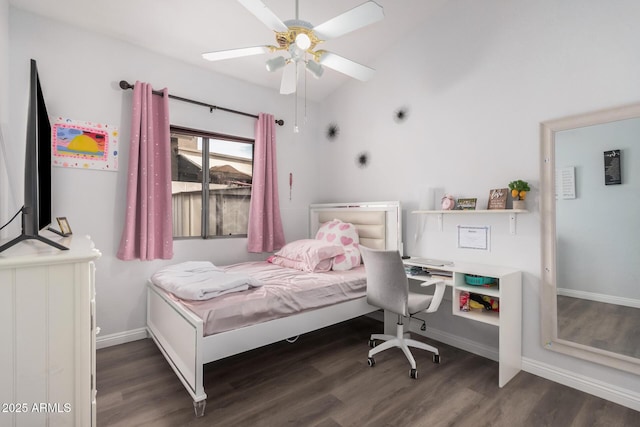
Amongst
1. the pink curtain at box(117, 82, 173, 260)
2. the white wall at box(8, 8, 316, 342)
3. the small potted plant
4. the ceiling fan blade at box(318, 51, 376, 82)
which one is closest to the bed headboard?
the small potted plant

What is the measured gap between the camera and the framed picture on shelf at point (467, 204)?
2664mm

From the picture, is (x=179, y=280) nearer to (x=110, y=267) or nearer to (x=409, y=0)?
(x=110, y=267)

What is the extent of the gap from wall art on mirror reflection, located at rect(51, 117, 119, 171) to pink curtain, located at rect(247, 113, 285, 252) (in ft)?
4.57

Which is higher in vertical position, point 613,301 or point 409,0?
point 409,0

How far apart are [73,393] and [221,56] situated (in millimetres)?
2029

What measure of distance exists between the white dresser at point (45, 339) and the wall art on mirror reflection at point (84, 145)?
1.81 meters

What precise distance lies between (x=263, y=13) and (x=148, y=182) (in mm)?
1863

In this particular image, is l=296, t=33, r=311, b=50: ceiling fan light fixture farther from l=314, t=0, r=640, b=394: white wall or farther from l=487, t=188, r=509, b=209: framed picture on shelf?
l=487, t=188, r=509, b=209: framed picture on shelf

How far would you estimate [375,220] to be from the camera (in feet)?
11.1

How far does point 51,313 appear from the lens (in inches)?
43.5

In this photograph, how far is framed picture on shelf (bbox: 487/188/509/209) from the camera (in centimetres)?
247

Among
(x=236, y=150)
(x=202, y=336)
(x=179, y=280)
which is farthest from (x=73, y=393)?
(x=236, y=150)

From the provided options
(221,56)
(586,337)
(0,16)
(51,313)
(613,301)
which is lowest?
(586,337)

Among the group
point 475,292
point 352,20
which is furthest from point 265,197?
point 475,292
